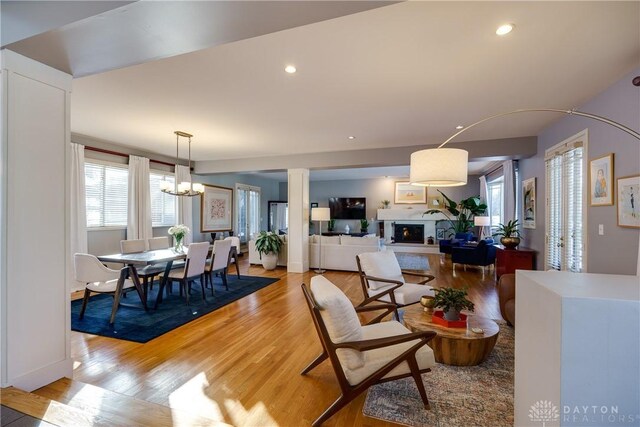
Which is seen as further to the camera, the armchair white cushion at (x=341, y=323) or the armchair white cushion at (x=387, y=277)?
the armchair white cushion at (x=387, y=277)

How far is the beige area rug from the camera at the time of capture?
179 cm

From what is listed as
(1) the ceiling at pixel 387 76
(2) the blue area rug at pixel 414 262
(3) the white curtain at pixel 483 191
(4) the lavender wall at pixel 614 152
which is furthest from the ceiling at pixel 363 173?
(4) the lavender wall at pixel 614 152

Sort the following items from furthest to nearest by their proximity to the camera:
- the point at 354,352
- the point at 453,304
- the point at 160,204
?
the point at 160,204
the point at 453,304
the point at 354,352

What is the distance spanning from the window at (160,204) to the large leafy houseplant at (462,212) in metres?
7.17

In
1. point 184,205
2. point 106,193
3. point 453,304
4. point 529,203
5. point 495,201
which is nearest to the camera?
point 453,304

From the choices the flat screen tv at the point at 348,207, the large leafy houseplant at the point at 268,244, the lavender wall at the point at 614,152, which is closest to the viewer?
the lavender wall at the point at 614,152

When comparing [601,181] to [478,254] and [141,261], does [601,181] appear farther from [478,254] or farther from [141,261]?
[141,261]

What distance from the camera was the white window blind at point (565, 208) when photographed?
3.47m

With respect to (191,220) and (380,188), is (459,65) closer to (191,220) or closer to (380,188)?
(191,220)

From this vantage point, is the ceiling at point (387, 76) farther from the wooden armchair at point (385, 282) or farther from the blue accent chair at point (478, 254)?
the blue accent chair at point (478, 254)

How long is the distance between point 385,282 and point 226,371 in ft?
6.13

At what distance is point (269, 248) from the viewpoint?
6.53 meters

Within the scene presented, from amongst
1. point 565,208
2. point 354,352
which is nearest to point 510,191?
point 565,208

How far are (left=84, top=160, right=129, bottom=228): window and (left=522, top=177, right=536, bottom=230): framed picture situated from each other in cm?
742
